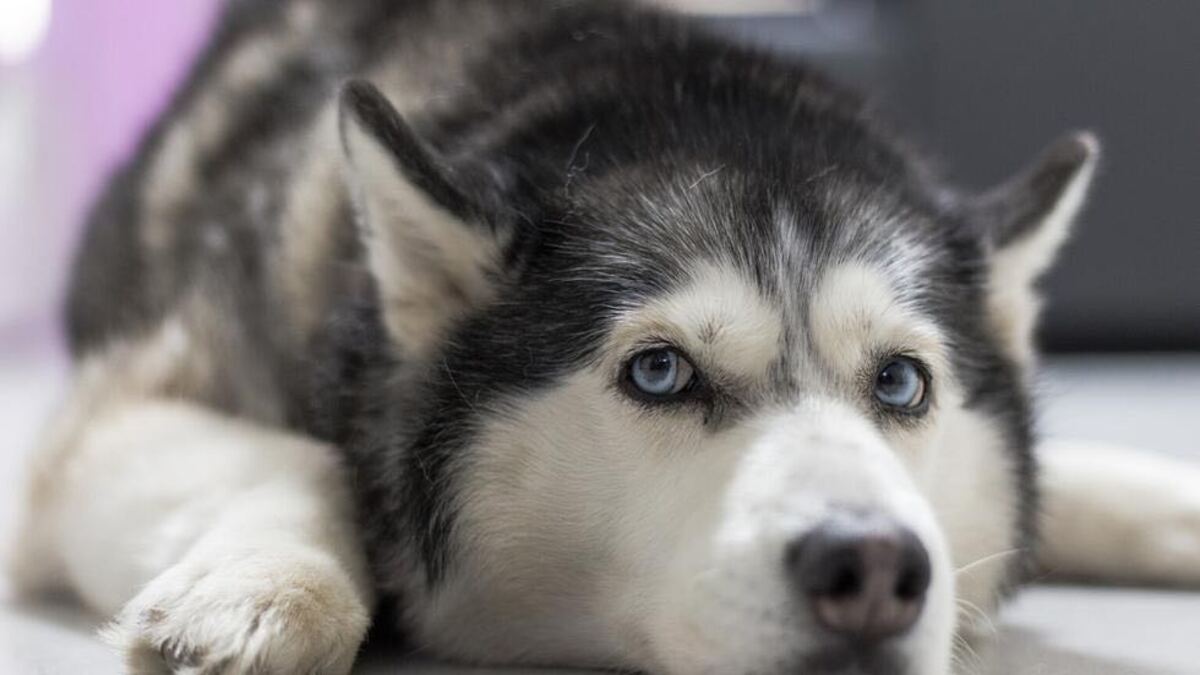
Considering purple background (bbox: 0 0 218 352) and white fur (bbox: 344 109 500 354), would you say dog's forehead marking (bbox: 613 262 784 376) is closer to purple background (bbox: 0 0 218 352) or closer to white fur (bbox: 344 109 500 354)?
white fur (bbox: 344 109 500 354)

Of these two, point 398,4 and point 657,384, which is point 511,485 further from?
point 398,4

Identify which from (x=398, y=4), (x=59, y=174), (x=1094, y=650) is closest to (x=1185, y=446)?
(x=1094, y=650)

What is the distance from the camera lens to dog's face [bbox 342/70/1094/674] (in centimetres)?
176

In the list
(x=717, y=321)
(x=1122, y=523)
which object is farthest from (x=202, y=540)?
(x=1122, y=523)

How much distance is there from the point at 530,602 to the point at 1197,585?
1.17 m

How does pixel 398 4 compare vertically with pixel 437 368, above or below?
above

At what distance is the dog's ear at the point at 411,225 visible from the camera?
6.21 feet

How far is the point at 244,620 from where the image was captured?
1690mm

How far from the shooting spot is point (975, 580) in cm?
212

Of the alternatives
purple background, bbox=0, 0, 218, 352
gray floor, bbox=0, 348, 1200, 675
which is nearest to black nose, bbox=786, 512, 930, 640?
gray floor, bbox=0, 348, 1200, 675

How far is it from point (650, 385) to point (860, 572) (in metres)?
0.43

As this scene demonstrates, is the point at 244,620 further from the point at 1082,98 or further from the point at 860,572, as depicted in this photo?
the point at 1082,98

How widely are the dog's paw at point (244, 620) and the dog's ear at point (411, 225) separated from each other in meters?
0.38

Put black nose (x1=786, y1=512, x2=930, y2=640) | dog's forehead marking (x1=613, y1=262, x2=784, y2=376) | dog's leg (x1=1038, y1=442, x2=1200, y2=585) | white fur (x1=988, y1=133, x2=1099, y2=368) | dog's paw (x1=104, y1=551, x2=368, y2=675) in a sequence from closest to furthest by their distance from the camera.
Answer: black nose (x1=786, y1=512, x2=930, y2=640), dog's paw (x1=104, y1=551, x2=368, y2=675), dog's forehead marking (x1=613, y1=262, x2=784, y2=376), white fur (x1=988, y1=133, x2=1099, y2=368), dog's leg (x1=1038, y1=442, x2=1200, y2=585)
